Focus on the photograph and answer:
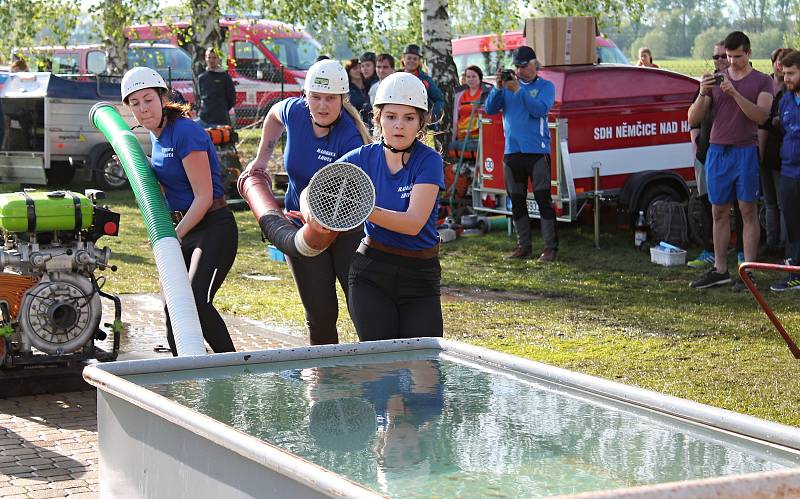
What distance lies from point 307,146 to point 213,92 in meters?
13.1

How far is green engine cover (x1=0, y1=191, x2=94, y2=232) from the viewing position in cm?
727

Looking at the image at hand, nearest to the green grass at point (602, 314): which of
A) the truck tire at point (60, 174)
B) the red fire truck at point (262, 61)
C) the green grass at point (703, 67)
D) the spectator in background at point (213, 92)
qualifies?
the spectator in background at point (213, 92)

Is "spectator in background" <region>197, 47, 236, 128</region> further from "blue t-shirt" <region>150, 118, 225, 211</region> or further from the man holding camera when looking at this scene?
"blue t-shirt" <region>150, 118, 225, 211</region>

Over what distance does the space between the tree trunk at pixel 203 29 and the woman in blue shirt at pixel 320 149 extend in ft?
46.6

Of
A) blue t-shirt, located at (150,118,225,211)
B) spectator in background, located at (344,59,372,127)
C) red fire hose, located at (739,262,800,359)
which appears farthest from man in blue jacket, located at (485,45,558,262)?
blue t-shirt, located at (150,118,225,211)

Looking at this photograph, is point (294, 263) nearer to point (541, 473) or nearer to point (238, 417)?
point (238, 417)

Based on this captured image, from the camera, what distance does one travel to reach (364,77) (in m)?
16.2

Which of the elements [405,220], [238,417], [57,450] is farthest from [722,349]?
[238,417]

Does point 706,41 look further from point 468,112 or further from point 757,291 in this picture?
point 757,291

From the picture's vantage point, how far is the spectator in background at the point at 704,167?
36.9 ft

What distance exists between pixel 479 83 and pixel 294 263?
1007cm

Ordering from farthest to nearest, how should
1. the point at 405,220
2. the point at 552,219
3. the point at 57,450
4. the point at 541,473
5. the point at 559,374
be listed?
the point at 552,219, the point at 57,450, the point at 405,220, the point at 559,374, the point at 541,473

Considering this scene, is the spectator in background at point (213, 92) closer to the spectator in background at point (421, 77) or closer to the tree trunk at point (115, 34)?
the tree trunk at point (115, 34)

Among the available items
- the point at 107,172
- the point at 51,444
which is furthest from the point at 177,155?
the point at 107,172
